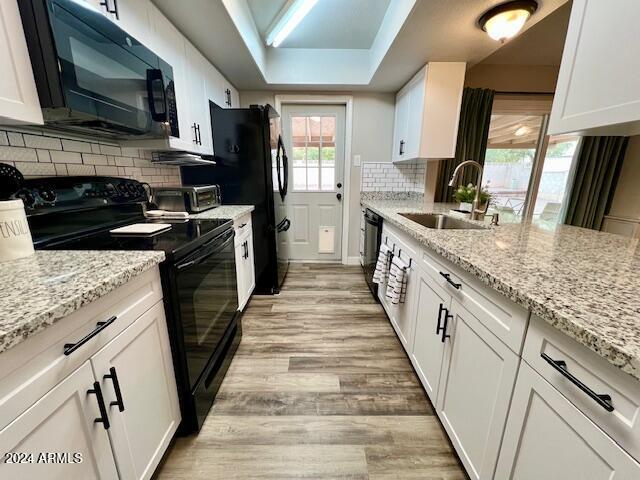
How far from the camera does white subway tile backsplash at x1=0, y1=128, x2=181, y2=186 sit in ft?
3.55

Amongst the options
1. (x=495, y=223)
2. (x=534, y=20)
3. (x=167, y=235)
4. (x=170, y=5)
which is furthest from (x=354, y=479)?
(x=534, y=20)

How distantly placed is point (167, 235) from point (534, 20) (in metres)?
→ 2.58

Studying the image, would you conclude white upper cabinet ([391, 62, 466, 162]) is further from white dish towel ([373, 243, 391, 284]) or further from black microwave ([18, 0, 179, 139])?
black microwave ([18, 0, 179, 139])

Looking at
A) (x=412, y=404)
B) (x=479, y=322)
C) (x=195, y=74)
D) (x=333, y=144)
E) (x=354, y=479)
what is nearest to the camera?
(x=479, y=322)

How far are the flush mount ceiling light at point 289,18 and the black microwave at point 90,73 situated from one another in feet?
3.62

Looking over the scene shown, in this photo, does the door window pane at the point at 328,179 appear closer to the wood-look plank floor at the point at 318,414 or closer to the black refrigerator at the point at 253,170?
the black refrigerator at the point at 253,170

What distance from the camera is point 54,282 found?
689mm

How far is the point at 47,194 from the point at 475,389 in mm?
1917

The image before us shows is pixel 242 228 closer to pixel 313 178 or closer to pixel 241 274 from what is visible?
pixel 241 274

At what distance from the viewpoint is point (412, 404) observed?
141 centimetres

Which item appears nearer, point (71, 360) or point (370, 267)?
point (71, 360)

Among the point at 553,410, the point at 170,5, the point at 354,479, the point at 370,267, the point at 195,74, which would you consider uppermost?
the point at 170,5

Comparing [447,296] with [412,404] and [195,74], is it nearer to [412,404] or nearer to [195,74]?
[412,404]

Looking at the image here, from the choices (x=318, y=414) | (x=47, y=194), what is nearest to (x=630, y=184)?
(x=318, y=414)
